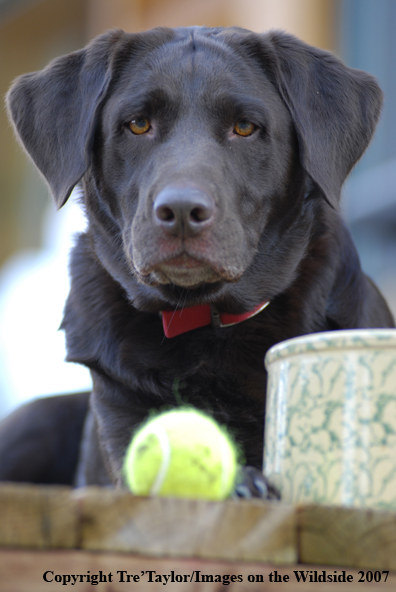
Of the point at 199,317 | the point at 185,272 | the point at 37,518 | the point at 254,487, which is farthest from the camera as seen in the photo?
the point at 199,317

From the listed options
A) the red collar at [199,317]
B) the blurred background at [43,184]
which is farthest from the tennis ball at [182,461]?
the blurred background at [43,184]

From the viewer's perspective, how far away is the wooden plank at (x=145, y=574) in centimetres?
82

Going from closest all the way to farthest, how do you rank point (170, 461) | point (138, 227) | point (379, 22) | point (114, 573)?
point (114, 573), point (170, 461), point (138, 227), point (379, 22)

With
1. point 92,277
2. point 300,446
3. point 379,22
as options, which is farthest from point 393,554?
point 379,22

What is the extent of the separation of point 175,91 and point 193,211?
17.3 inches

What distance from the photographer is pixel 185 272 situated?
175cm

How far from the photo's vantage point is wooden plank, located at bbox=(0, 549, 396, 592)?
0.82 m

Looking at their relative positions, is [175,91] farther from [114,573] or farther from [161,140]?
[114,573]

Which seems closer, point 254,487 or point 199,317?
point 254,487

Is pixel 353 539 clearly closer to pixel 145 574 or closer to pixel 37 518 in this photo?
pixel 145 574

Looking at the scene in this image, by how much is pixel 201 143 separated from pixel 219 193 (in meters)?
0.17

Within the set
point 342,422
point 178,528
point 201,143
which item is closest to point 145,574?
point 178,528

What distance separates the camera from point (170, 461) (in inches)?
41.3

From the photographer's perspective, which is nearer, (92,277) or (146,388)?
(146,388)
